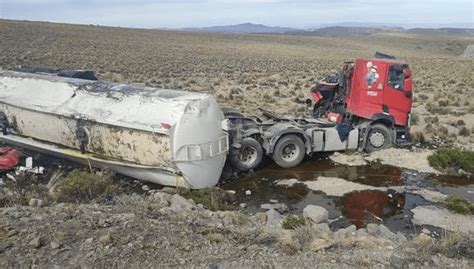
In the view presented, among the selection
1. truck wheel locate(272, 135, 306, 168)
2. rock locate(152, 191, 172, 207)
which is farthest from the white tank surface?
truck wheel locate(272, 135, 306, 168)

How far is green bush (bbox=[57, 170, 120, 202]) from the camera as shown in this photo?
9.52m

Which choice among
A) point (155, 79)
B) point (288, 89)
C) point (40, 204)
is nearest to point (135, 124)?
point (40, 204)

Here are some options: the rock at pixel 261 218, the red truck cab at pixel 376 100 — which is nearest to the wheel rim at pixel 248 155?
the red truck cab at pixel 376 100

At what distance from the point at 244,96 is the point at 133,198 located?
699 inches

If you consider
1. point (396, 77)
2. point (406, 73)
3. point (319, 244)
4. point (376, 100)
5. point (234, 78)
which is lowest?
point (234, 78)

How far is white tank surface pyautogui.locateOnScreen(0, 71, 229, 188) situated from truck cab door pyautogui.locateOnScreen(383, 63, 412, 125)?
16.5ft

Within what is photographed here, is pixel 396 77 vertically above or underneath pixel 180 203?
above

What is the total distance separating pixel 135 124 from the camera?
34.3 feet

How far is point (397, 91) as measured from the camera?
13531 mm

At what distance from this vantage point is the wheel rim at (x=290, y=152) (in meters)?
12.7

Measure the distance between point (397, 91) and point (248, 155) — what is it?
4.60 metres

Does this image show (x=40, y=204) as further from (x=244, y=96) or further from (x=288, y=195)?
(x=244, y=96)

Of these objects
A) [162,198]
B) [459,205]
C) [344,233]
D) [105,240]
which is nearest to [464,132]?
[459,205]

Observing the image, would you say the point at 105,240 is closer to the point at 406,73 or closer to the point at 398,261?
the point at 398,261
